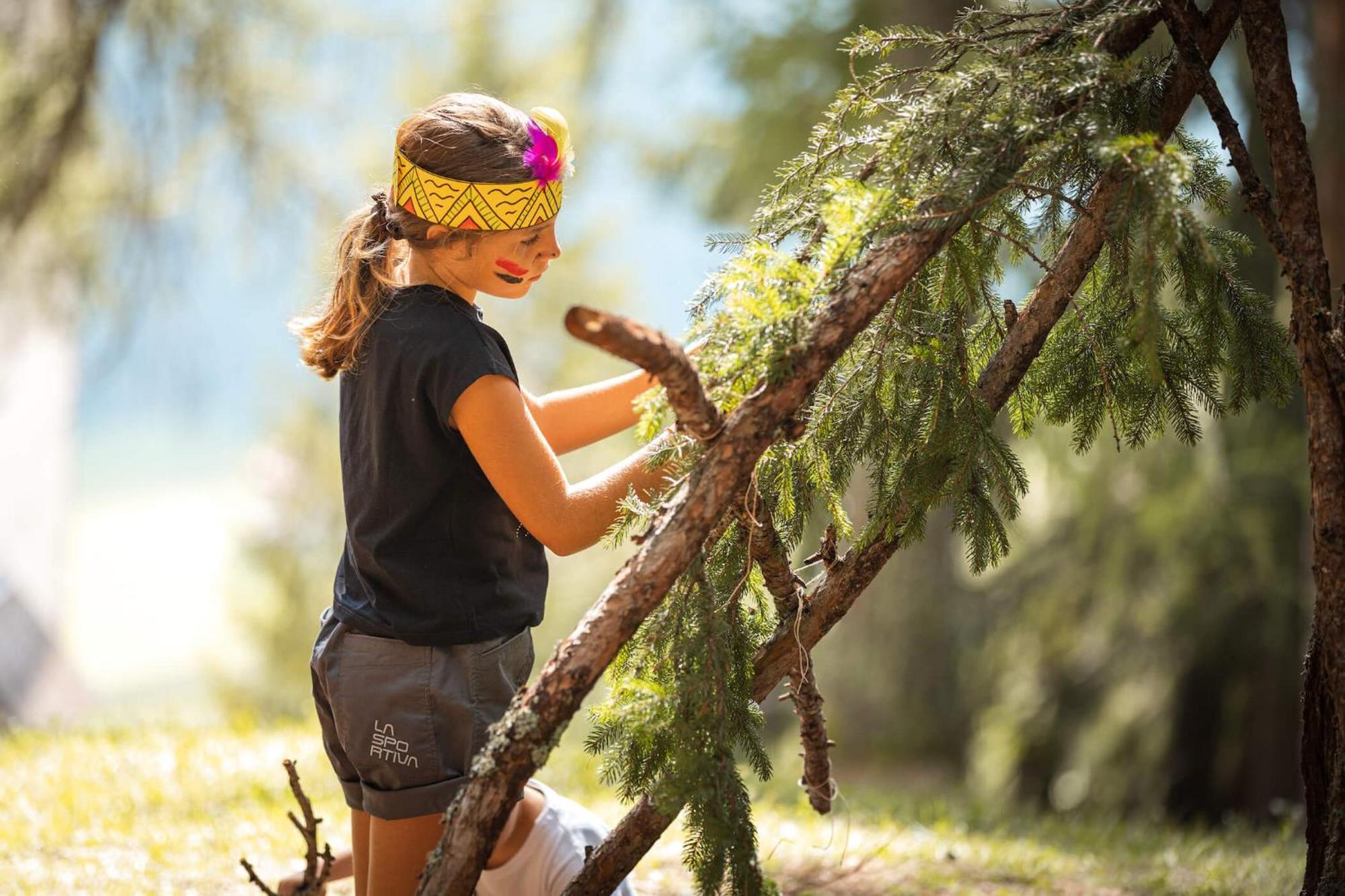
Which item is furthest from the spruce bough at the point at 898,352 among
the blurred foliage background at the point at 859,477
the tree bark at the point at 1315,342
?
the blurred foliage background at the point at 859,477

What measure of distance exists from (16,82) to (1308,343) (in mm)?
6591

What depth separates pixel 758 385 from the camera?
A: 182 centimetres

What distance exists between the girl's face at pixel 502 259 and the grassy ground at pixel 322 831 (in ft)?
5.58

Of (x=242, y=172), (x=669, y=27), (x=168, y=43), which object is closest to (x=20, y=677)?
(x=242, y=172)

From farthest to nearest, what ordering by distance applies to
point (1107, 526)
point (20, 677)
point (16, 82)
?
point (20, 677) → point (1107, 526) → point (16, 82)

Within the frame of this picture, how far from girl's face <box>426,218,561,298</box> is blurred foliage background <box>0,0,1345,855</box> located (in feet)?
12.9

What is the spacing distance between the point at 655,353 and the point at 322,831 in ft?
8.53

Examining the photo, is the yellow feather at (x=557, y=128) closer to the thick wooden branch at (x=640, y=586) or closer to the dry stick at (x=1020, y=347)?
the thick wooden branch at (x=640, y=586)

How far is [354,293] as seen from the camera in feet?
7.09

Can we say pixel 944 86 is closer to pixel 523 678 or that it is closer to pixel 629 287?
pixel 523 678

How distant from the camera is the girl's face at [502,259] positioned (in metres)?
2.18

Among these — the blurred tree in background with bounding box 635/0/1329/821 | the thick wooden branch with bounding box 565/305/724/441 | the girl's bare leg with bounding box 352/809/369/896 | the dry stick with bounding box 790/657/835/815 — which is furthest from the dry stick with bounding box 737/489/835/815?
the blurred tree in background with bounding box 635/0/1329/821

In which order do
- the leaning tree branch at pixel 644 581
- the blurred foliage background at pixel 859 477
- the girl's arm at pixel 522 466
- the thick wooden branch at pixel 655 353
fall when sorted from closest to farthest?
the thick wooden branch at pixel 655 353
the leaning tree branch at pixel 644 581
the girl's arm at pixel 522 466
the blurred foliage background at pixel 859 477

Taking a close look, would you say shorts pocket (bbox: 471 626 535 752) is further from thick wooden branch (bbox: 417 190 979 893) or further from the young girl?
thick wooden branch (bbox: 417 190 979 893)
